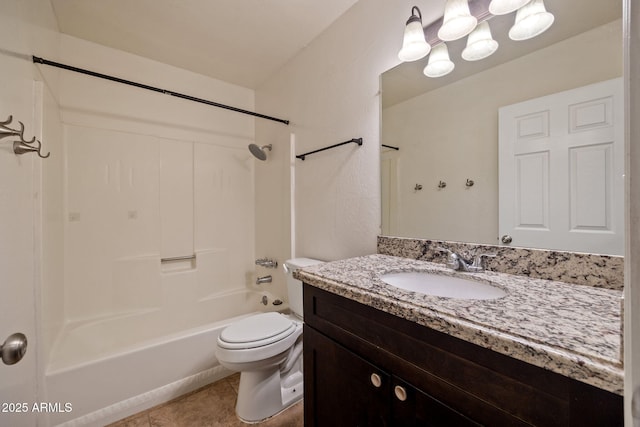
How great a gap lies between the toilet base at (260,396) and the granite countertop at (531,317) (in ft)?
3.03

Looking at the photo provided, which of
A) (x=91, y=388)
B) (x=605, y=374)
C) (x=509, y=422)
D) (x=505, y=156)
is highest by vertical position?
(x=505, y=156)

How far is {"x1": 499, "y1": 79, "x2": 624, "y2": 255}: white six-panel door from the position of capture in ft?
2.33

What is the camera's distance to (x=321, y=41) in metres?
1.71

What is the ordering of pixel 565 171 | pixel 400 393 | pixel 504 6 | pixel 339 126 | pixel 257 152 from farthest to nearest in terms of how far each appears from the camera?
pixel 257 152, pixel 339 126, pixel 504 6, pixel 565 171, pixel 400 393

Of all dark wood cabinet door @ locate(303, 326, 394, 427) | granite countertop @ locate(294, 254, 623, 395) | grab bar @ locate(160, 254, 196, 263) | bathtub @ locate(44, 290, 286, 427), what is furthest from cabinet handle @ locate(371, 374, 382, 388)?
grab bar @ locate(160, 254, 196, 263)

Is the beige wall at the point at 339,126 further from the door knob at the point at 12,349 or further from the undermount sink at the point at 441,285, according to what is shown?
the door knob at the point at 12,349

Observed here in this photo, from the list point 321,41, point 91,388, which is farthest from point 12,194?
point 321,41

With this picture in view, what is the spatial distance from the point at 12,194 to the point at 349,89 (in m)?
1.59

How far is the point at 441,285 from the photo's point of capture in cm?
94

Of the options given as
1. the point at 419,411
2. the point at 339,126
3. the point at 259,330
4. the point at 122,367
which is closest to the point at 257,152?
the point at 339,126

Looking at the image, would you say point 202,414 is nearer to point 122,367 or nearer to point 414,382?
point 122,367

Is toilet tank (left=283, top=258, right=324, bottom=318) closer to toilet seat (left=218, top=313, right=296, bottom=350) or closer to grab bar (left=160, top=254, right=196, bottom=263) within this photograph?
toilet seat (left=218, top=313, right=296, bottom=350)

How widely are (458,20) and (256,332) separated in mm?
1723

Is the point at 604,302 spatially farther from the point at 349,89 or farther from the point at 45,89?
the point at 45,89
